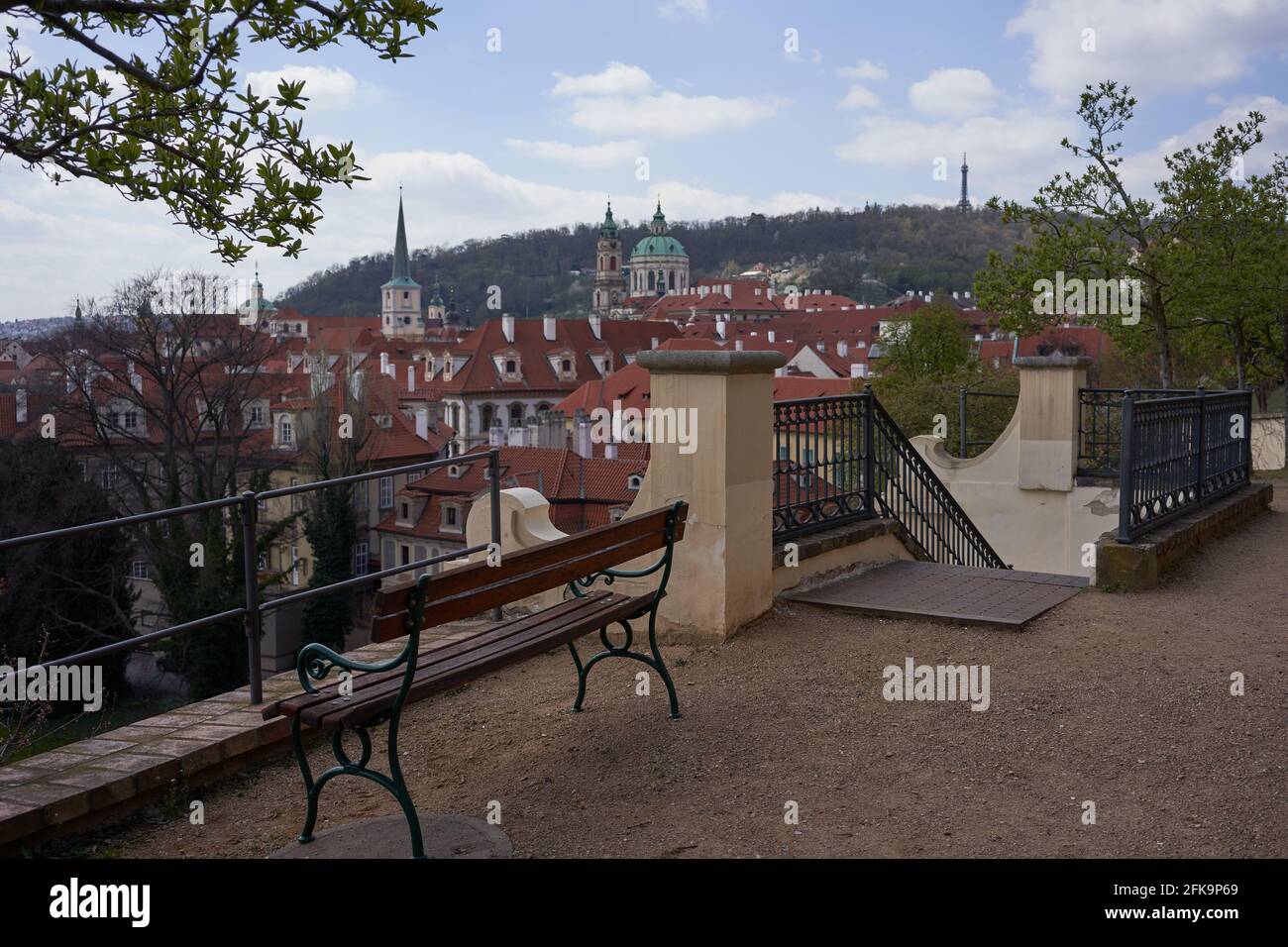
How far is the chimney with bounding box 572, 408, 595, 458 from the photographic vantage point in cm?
5928

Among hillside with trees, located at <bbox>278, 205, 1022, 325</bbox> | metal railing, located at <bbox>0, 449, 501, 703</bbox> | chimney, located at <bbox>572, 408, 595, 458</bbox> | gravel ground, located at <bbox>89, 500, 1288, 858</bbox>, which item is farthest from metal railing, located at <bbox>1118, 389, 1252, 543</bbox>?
hillside with trees, located at <bbox>278, 205, 1022, 325</bbox>

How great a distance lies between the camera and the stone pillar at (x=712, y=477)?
6.73 metres

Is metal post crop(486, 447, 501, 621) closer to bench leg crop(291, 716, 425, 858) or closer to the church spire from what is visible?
bench leg crop(291, 716, 425, 858)

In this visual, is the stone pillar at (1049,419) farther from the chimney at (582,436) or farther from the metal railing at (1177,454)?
the chimney at (582,436)

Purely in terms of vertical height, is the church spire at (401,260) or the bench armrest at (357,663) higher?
the church spire at (401,260)

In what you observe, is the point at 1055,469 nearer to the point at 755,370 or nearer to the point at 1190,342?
the point at 755,370

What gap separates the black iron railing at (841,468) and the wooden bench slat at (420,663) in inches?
96.0

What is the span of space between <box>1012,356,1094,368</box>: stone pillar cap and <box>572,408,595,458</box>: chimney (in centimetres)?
4583

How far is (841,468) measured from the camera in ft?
29.5

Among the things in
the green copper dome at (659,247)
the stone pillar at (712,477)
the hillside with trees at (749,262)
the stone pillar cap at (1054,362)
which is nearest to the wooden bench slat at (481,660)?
the stone pillar at (712,477)

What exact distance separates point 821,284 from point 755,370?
163906 mm

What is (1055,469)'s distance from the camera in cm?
1430
